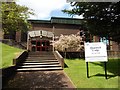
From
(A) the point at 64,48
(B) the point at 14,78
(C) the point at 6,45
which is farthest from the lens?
(C) the point at 6,45

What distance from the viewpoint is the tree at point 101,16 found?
663 inches

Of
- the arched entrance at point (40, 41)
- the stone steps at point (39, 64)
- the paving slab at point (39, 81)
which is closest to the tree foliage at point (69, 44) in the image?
the stone steps at point (39, 64)

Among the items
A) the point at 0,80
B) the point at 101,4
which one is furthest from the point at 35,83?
the point at 101,4

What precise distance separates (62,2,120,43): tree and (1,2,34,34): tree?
5.30m

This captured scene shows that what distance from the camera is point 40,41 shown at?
119 ft

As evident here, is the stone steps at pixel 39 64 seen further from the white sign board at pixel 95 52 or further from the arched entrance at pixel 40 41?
the arched entrance at pixel 40 41

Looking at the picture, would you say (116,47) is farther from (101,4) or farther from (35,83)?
(35,83)

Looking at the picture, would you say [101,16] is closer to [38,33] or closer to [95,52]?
[95,52]

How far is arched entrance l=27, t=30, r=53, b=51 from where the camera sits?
1393 inches

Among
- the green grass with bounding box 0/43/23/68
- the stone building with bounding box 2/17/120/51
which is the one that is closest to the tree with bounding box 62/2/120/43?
the green grass with bounding box 0/43/23/68

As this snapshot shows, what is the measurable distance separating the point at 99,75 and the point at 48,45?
21.1m

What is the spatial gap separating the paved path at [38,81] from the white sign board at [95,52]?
2167mm

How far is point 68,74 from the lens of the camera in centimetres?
1602

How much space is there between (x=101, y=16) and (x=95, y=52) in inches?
134
